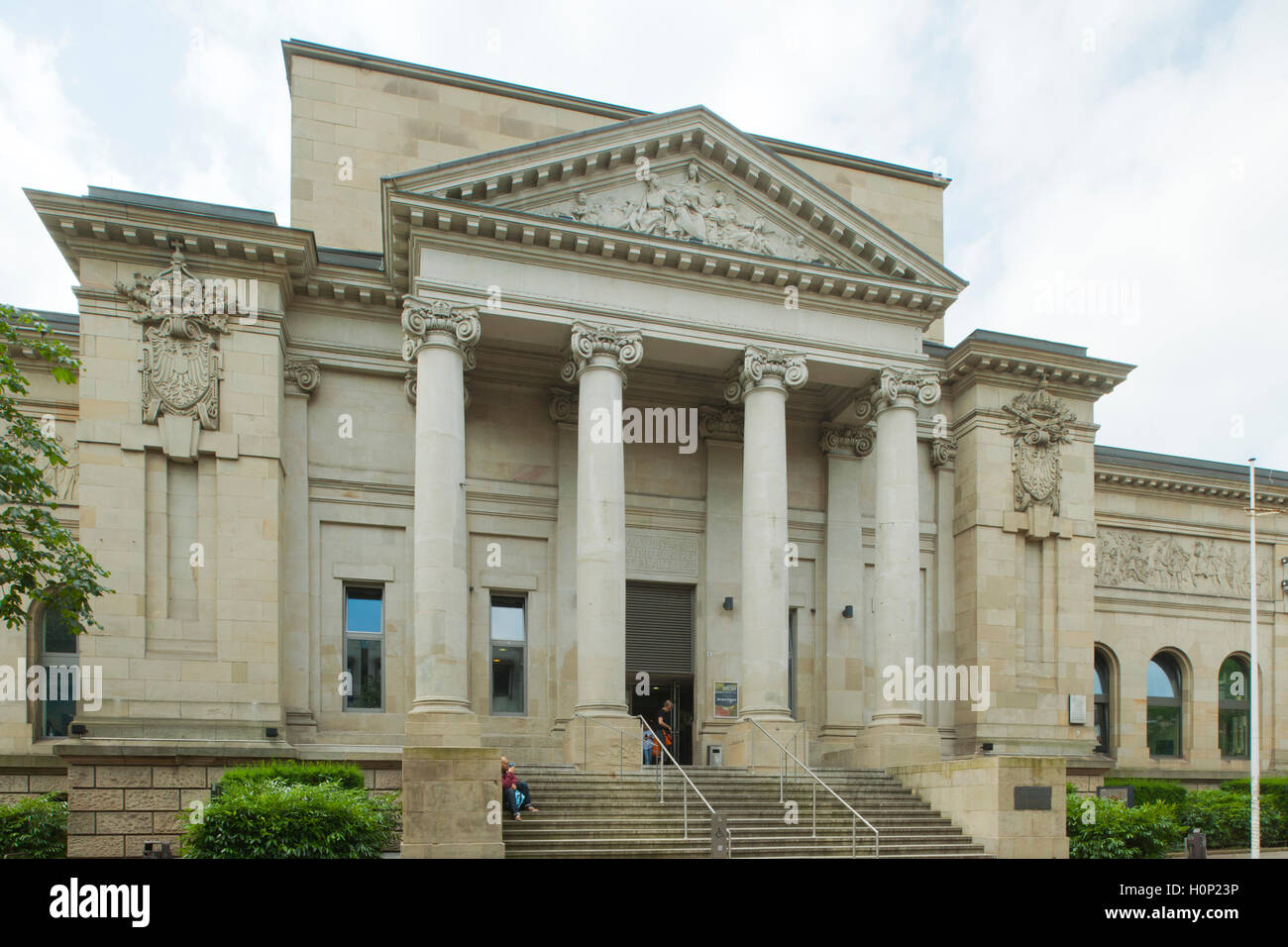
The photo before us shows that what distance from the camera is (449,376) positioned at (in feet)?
76.1

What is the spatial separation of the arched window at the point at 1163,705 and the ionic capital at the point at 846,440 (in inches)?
588

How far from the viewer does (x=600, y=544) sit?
77.1ft

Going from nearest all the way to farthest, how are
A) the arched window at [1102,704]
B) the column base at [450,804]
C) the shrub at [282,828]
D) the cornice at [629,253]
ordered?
the shrub at [282,828]
the column base at [450,804]
the cornice at [629,253]
the arched window at [1102,704]

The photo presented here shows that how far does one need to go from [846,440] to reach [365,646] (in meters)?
14.0

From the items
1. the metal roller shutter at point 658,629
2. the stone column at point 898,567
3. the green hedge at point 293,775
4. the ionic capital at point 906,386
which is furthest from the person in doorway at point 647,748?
the ionic capital at point 906,386

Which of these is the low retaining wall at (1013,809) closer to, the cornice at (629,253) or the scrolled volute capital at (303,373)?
the cornice at (629,253)

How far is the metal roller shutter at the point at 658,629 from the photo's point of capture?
1103 inches

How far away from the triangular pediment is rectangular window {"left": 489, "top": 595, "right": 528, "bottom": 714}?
9.23 metres

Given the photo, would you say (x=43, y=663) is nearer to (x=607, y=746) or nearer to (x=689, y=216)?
(x=607, y=746)

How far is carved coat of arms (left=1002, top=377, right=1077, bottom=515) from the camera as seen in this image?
99.4ft

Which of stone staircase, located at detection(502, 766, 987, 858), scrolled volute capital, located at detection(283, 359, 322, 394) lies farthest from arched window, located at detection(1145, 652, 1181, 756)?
scrolled volute capital, located at detection(283, 359, 322, 394)

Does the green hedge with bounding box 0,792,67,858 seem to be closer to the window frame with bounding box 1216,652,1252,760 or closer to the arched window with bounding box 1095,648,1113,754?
the arched window with bounding box 1095,648,1113,754
